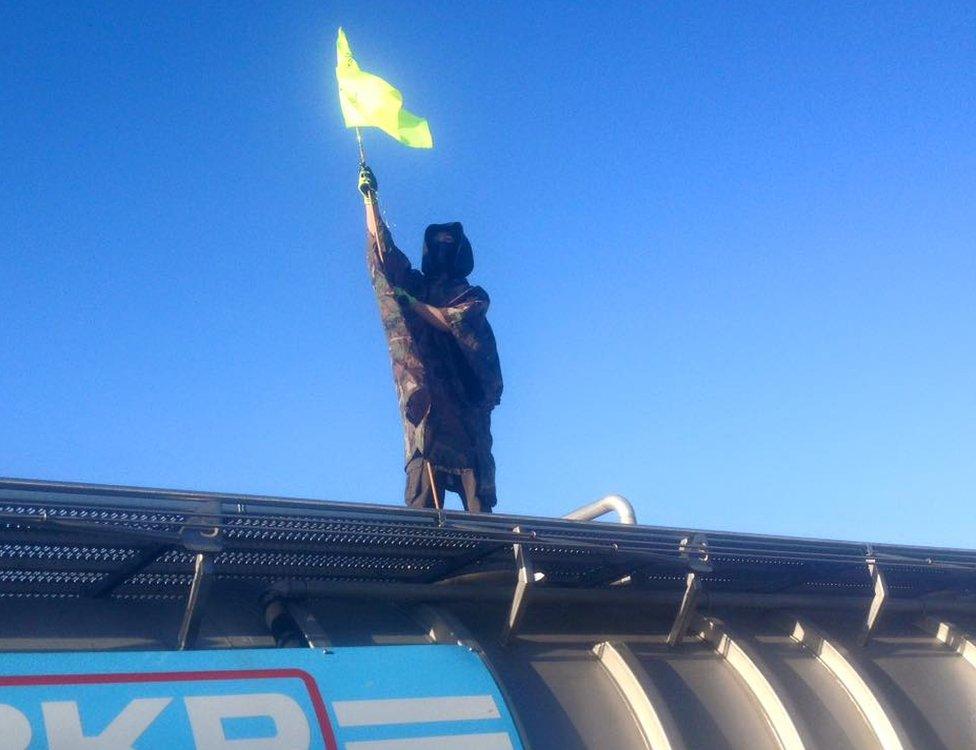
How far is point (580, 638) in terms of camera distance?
6.08m

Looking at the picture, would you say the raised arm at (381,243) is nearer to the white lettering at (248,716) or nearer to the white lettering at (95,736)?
the white lettering at (248,716)

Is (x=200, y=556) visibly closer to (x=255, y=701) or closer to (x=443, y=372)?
(x=255, y=701)

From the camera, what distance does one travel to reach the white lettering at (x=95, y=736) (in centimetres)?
394

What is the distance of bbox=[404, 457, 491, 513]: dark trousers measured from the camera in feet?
24.7

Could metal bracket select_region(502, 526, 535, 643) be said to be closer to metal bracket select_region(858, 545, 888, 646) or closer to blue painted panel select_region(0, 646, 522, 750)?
blue painted panel select_region(0, 646, 522, 750)

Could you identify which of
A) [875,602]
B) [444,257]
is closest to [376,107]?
[444,257]

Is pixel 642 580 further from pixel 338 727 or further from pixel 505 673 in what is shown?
pixel 338 727

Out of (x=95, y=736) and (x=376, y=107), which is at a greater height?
(x=376, y=107)

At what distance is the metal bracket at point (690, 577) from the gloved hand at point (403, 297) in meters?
2.55

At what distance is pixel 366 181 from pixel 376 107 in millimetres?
537

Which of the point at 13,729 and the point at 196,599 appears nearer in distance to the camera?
the point at 13,729

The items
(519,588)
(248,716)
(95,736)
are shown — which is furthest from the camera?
(519,588)

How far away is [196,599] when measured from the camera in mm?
4926

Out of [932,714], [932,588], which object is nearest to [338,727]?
[932,714]
